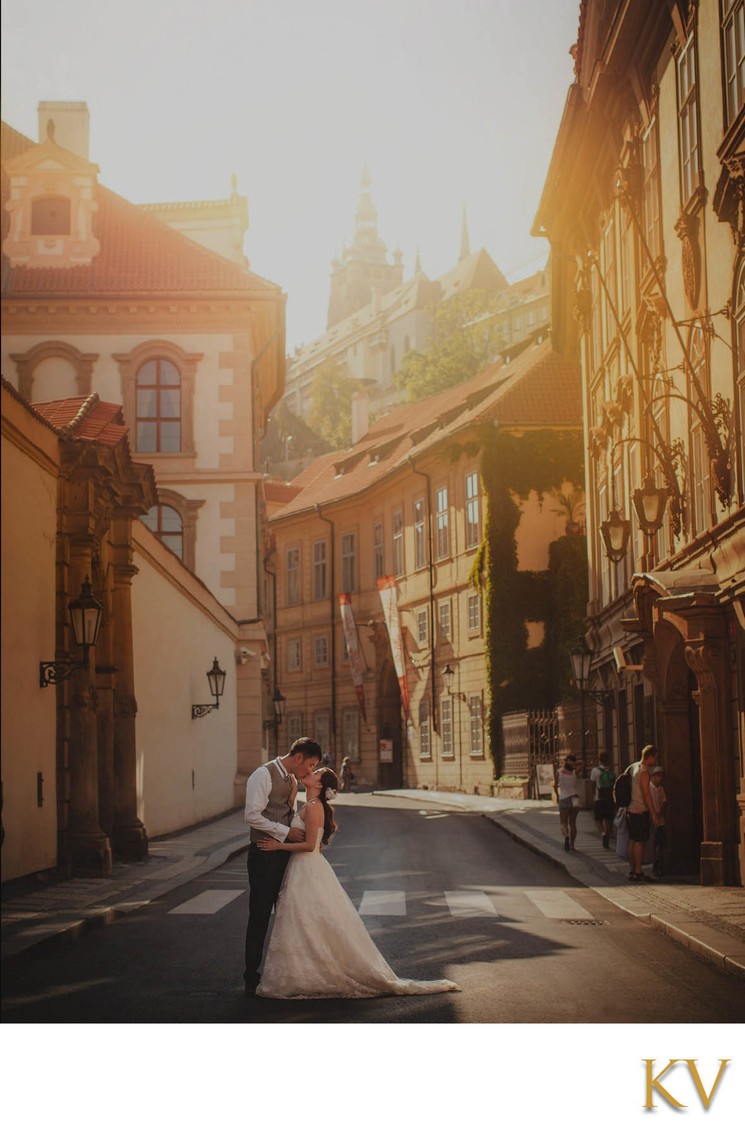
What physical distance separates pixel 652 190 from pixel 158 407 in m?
5.96

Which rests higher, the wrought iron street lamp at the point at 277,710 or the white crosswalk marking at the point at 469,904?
the wrought iron street lamp at the point at 277,710

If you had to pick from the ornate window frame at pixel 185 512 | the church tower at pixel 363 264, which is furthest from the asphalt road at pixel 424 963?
the church tower at pixel 363 264

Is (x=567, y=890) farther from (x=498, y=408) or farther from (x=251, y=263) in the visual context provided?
(x=251, y=263)

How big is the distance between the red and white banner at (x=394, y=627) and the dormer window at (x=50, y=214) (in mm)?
3904

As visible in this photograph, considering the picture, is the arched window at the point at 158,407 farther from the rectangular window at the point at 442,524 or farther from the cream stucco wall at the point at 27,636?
the rectangular window at the point at 442,524

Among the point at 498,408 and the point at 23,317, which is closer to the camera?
the point at 23,317

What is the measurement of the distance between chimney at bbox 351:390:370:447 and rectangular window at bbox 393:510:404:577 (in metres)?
1.01

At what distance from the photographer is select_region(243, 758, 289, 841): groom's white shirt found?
9.38 meters

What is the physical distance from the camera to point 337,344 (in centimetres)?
1213

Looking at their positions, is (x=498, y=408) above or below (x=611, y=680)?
above

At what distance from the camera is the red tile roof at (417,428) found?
46.2 ft

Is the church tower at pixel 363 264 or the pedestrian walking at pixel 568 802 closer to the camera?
the church tower at pixel 363 264

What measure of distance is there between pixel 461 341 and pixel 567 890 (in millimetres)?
5386
